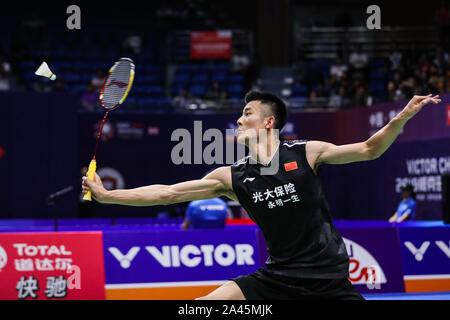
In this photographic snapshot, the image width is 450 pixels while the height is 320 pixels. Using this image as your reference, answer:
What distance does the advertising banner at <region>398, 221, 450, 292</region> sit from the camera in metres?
7.82

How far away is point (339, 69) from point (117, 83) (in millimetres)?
12242

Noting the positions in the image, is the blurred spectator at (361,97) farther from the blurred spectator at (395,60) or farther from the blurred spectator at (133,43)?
the blurred spectator at (133,43)

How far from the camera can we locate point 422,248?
7.93 metres

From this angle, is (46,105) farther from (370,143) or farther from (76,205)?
(370,143)

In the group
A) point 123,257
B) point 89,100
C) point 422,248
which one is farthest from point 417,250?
point 89,100

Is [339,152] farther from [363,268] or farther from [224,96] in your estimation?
[224,96]

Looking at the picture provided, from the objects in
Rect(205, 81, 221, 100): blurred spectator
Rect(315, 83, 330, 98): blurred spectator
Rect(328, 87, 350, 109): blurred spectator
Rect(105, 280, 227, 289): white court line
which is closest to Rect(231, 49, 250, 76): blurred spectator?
Rect(205, 81, 221, 100): blurred spectator

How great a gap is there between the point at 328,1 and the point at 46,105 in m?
10.6

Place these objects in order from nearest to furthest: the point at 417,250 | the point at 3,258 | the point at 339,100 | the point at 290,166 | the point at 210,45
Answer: the point at 290,166
the point at 3,258
the point at 417,250
the point at 339,100
the point at 210,45

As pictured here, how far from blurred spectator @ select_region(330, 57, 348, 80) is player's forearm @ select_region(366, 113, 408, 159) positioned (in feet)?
42.3

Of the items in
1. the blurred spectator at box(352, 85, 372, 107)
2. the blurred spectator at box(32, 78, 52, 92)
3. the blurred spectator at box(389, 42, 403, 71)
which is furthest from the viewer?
the blurred spectator at box(32, 78, 52, 92)

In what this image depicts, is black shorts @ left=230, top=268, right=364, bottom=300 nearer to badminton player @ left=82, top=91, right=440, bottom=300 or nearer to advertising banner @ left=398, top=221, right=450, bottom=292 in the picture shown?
badminton player @ left=82, top=91, right=440, bottom=300

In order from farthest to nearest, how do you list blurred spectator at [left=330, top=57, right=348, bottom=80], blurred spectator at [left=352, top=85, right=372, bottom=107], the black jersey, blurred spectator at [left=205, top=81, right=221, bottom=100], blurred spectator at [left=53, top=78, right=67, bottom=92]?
1. blurred spectator at [left=205, top=81, right=221, bottom=100]
2. blurred spectator at [left=330, top=57, right=348, bottom=80]
3. blurred spectator at [left=53, top=78, right=67, bottom=92]
4. blurred spectator at [left=352, top=85, right=372, bottom=107]
5. the black jersey

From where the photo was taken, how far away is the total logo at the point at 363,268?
304 inches
